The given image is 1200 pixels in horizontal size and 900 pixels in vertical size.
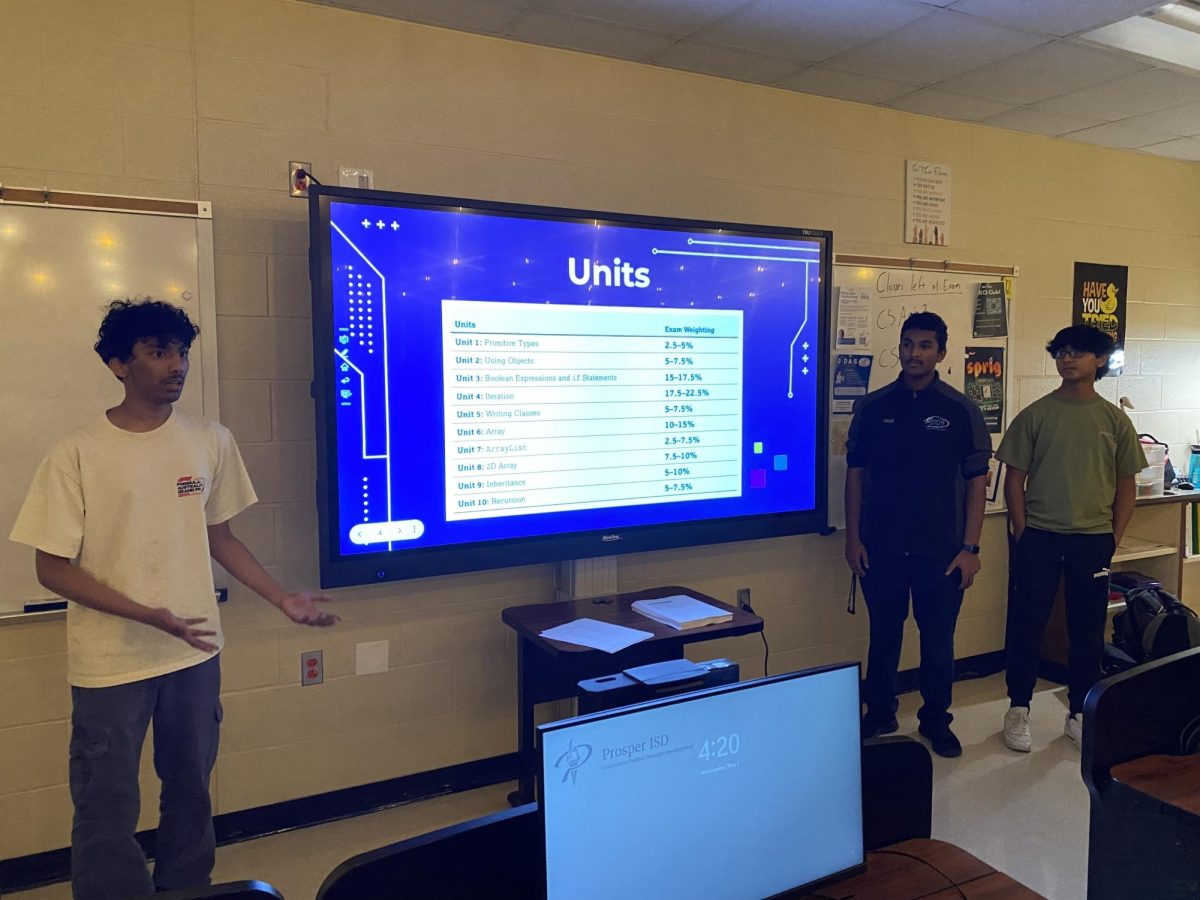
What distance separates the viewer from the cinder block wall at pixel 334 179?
235 centimetres

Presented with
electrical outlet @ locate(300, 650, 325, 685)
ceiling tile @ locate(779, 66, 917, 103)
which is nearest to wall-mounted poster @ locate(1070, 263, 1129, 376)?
ceiling tile @ locate(779, 66, 917, 103)

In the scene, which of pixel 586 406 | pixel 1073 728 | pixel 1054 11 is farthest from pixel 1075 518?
pixel 586 406

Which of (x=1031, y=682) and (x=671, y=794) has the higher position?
(x=671, y=794)

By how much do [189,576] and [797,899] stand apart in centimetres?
162

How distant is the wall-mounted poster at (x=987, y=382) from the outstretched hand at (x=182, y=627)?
11.2ft

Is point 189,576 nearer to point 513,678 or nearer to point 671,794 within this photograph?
point 513,678

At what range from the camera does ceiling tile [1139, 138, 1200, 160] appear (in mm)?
4250

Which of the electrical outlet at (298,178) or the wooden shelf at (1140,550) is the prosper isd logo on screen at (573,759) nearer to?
the electrical outlet at (298,178)

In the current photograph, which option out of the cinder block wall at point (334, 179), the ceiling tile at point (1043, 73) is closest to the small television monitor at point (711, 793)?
the cinder block wall at point (334, 179)

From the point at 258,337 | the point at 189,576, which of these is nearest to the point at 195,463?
the point at 189,576

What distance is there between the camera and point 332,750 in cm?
276

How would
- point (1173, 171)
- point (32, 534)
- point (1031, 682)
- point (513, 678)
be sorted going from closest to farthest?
point (32, 534)
point (513, 678)
point (1031, 682)
point (1173, 171)

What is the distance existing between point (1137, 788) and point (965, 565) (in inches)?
74.4

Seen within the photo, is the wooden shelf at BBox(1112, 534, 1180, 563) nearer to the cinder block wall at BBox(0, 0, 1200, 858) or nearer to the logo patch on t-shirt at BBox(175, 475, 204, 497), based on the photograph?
the cinder block wall at BBox(0, 0, 1200, 858)
